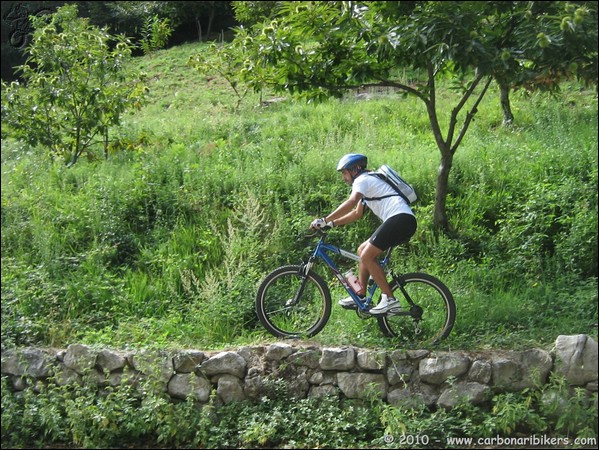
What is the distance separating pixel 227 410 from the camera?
7000 mm

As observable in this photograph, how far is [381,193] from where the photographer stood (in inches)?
275

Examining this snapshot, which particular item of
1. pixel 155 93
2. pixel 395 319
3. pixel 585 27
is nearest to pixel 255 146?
pixel 155 93

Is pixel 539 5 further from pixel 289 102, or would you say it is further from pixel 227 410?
pixel 289 102

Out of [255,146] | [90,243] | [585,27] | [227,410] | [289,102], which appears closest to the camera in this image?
[585,27]

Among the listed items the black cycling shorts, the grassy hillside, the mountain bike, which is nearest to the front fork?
the mountain bike

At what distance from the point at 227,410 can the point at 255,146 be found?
5018 millimetres

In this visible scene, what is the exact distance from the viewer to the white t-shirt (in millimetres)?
6914

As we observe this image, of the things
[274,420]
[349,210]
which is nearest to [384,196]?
[349,210]

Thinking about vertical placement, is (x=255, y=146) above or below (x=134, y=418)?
above

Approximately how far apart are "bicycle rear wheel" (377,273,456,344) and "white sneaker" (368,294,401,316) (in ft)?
0.45

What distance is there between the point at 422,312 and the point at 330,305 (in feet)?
3.02

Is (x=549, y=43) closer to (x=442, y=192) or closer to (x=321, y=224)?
(x=442, y=192)

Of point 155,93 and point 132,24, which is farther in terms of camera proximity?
point 155,93

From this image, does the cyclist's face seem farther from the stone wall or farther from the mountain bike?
the stone wall
